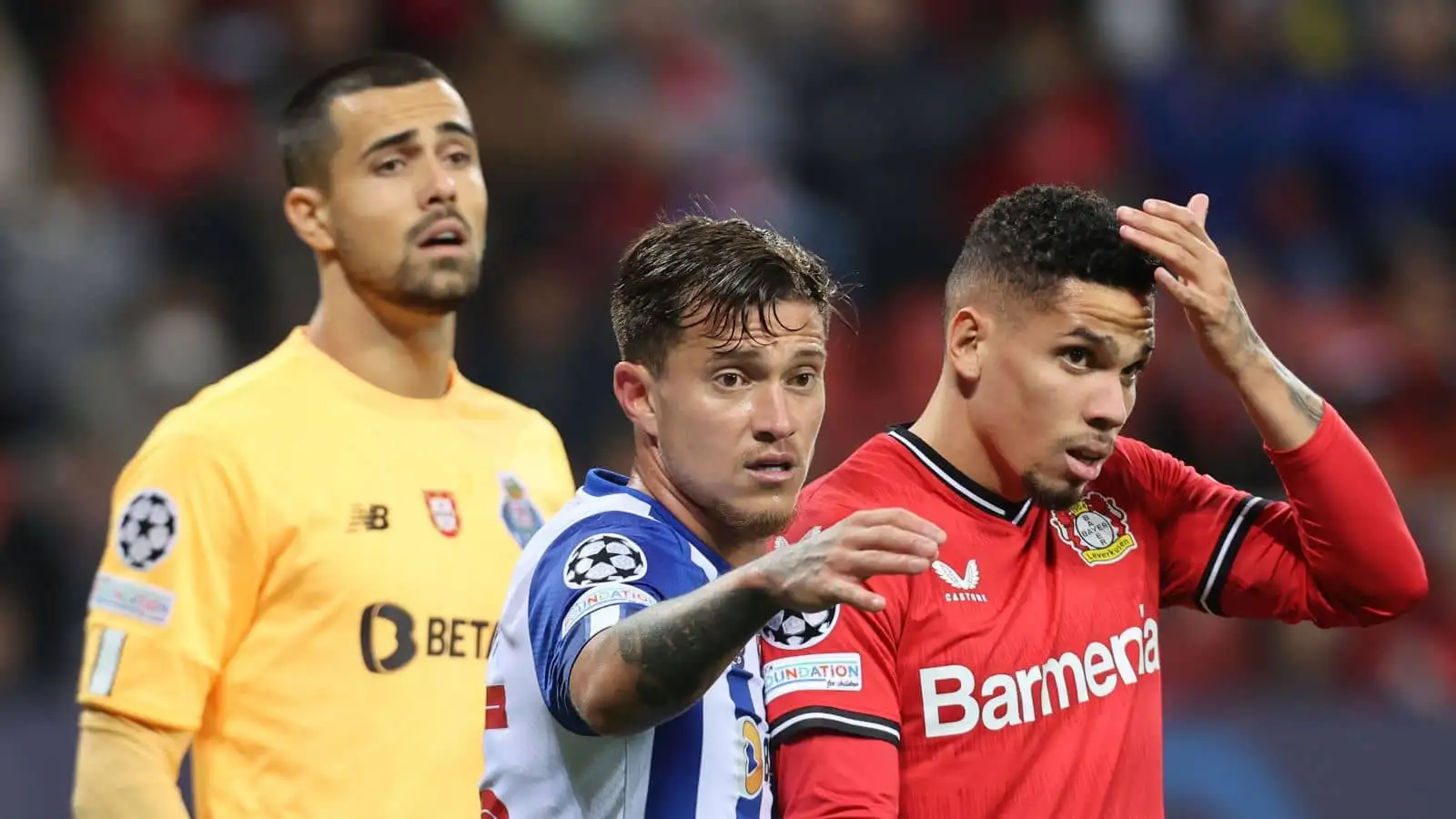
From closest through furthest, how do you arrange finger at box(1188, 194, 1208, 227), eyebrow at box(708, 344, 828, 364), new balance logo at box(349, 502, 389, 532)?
eyebrow at box(708, 344, 828, 364) < finger at box(1188, 194, 1208, 227) < new balance logo at box(349, 502, 389, 532)

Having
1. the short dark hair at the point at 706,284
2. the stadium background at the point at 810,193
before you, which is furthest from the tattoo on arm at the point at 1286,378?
the stadium background at the point at 810,193

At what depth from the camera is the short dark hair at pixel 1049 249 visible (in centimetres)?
343

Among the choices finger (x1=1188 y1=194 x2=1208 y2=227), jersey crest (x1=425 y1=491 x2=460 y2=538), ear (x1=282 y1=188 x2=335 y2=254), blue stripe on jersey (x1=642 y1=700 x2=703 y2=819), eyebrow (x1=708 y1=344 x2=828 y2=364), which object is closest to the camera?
blue stripe on jersey (x1=642 y1=700 x2=703 y2=819)

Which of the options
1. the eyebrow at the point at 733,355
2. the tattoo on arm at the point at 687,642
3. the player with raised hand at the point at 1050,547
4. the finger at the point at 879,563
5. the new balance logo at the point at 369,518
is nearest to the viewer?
the finger at the point at 879,563

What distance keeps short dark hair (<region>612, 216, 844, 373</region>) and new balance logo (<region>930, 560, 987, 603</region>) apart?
0.53 meters

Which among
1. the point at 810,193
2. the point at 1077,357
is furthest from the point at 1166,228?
the point at 810,193

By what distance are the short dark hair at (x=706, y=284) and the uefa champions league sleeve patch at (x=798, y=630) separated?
477 millimetres

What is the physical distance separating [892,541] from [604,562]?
556 millimetres

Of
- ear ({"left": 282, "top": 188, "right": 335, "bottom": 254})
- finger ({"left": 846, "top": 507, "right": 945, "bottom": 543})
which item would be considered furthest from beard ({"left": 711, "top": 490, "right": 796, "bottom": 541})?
ear ({"left": 282, "top": 188, "right": 335, "bottom": 254})

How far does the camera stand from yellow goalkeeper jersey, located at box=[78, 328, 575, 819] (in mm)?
3811

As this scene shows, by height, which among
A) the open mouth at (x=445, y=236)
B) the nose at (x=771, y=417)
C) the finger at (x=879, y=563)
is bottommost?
the finger at (x=879, y=563)

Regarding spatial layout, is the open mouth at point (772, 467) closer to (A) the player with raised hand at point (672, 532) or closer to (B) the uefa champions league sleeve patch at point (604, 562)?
(A) the player with raised hand at point (672, 532)

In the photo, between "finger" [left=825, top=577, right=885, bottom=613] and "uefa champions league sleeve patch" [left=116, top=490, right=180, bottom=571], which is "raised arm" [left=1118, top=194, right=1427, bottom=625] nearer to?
"finger" [left=825, top=577, right=885, bottom=613]

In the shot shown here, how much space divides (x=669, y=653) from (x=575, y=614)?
0.21 meters
